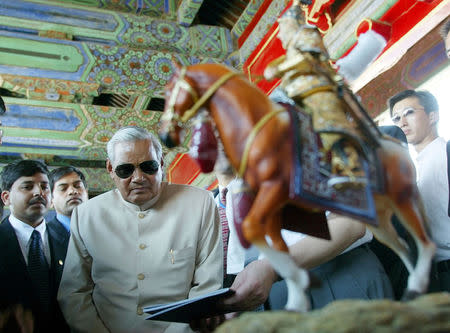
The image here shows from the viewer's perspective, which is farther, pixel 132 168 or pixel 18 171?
pixel 18 171

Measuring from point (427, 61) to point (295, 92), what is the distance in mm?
1692

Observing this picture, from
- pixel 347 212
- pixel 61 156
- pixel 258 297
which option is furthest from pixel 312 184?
pixel 61 156

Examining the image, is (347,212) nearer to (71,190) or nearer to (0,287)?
(0,287)

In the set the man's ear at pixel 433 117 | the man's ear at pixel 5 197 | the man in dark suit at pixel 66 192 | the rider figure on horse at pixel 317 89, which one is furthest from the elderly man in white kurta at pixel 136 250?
the man's ear at pixel 433 117

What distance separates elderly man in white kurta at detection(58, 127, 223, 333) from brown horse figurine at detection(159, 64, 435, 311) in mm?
597

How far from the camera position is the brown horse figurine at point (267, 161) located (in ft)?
2.48

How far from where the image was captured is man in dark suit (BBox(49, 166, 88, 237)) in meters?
2.30

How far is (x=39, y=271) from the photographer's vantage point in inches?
61.7

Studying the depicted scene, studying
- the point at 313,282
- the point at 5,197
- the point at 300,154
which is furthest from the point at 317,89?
the point at 5,197

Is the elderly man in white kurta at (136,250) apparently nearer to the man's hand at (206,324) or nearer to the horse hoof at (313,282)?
the man's hand at (206,324)

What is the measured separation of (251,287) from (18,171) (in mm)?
1287

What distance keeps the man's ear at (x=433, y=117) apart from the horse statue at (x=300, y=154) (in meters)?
0.76

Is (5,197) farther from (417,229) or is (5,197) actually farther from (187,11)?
(187,11)

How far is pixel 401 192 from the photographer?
0.83 metres
